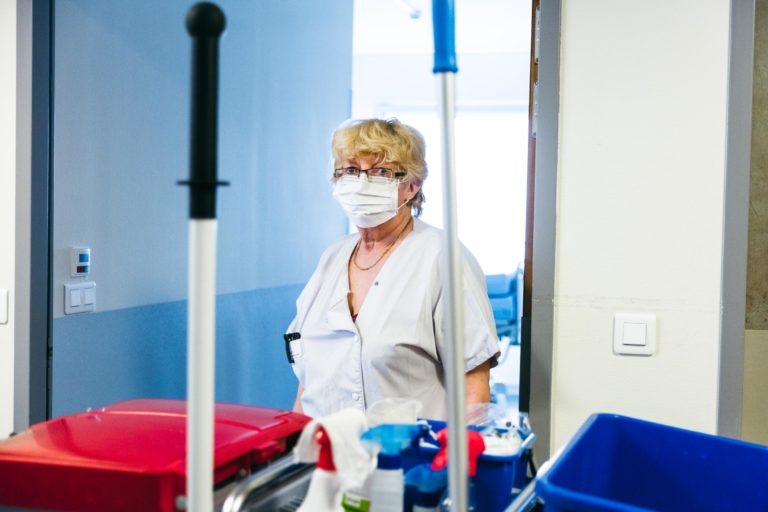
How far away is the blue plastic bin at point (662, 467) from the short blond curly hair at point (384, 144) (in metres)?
0.83

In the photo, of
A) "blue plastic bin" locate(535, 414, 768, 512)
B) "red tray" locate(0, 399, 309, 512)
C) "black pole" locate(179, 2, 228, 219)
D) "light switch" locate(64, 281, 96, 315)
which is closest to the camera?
"black pole" locate(179, 2, 228, 219)

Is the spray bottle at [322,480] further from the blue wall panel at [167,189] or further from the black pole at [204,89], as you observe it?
the blue wall panel at [167,189]

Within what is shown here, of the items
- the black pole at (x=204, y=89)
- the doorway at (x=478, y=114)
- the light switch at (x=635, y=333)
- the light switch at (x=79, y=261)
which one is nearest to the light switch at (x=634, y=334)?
the light switch at (x=635, y=333)

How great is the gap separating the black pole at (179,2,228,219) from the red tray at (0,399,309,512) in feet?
1.15

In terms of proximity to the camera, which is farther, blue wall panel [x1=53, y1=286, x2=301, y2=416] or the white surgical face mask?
blue wall panel [x1=53, y1=286, x2=301, y2=416]

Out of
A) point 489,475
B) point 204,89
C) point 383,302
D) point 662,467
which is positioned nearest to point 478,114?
point 383,302

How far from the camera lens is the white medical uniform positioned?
60.2 inches

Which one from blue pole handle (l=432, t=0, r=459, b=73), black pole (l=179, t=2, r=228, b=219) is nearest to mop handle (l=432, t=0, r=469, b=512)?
blue pole handle (l=432, t=0, r=459, b=73)

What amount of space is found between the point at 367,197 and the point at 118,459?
98 cm

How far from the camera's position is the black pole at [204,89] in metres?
0.54

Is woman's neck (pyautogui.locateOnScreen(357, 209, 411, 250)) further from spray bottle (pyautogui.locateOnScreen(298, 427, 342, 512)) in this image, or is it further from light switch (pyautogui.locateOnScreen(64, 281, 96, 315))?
spray bottle (pyautogui.locateOnScreen(298, 427, 342, 512))

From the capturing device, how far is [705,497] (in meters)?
0.99

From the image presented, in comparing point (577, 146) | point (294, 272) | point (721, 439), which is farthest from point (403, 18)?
point (721, 439)

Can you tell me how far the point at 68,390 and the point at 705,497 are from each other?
1.47 m
